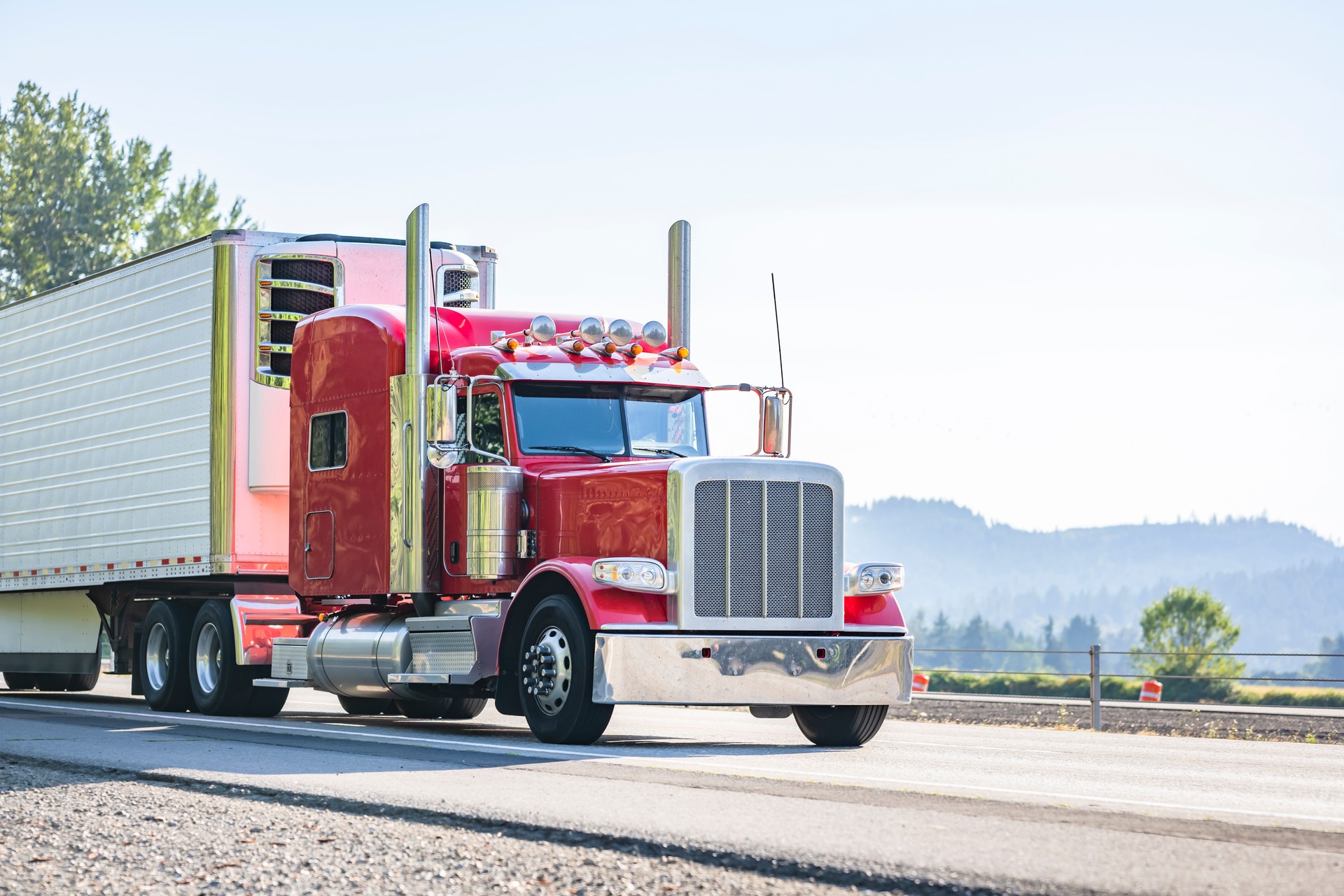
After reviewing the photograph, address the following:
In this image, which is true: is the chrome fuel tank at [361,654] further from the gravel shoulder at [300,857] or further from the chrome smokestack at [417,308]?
the gravel shoulder at [300,857]

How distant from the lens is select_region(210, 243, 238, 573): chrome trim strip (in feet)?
56.3

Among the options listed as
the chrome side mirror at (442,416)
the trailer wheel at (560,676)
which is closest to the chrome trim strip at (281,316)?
the chrome side mirror at (442,416)

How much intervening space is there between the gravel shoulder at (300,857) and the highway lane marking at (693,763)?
255cm

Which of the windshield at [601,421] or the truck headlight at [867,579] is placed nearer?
the truck headlight at [867,579]

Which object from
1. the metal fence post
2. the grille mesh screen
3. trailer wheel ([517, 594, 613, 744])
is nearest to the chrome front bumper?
trailer wheel ([517, 594, 613, 744])

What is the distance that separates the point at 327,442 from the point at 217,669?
2.98 m

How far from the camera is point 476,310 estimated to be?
1527 centimetres

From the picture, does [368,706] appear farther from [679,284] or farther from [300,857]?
[300,857]

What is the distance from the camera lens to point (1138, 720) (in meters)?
28.8

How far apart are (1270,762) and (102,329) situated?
13421 millimetres

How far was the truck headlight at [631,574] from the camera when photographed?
12234mm

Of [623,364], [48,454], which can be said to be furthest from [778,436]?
[48,454]

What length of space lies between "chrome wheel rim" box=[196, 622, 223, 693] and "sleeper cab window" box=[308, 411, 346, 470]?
2396mm

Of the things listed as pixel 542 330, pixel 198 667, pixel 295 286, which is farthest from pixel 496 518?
pixel 198 667
